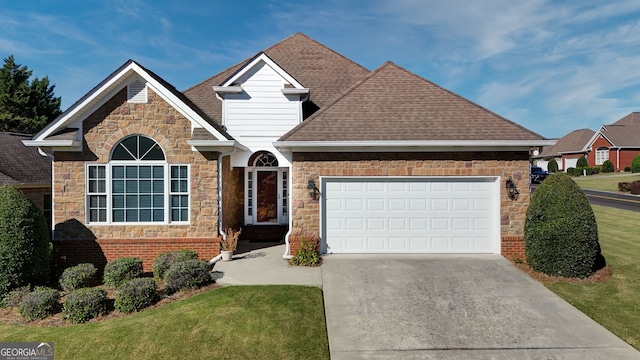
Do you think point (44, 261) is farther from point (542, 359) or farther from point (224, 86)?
point (542, 359)

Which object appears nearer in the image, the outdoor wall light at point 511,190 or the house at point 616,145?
the outdoor wall light at point 511,190

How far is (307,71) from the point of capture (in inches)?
616

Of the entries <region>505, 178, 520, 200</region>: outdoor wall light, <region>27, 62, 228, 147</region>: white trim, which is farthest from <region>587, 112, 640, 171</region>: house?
<region>27, 62, 228, 147</region>: white trim

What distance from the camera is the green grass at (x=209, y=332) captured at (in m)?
5.85

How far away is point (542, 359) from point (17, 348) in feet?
32.2

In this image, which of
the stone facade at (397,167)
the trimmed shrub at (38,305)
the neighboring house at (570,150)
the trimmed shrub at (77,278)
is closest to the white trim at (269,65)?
the stone facade at (397,167)

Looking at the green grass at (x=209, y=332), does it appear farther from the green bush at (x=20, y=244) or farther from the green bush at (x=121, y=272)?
the green bush at (x=121, y=272)

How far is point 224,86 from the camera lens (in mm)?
12234

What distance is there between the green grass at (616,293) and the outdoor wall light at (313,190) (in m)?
6.69

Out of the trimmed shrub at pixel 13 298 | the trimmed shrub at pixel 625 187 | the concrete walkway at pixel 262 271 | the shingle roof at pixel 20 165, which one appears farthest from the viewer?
the trimmed shrub at pixel 625 187

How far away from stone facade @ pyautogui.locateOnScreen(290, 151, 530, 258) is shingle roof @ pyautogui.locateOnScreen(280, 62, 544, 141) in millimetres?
604

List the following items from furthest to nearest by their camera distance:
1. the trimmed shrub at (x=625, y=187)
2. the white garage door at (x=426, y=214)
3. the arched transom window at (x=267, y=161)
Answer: the trimmed shrub at (x=625, y=187) → the arched transom window at (x=267, y=161) → the white garage door at (x=426, y=214)

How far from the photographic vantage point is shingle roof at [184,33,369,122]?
14.3 meters

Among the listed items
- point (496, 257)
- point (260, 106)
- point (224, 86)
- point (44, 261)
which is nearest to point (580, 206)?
point (496, 257)
